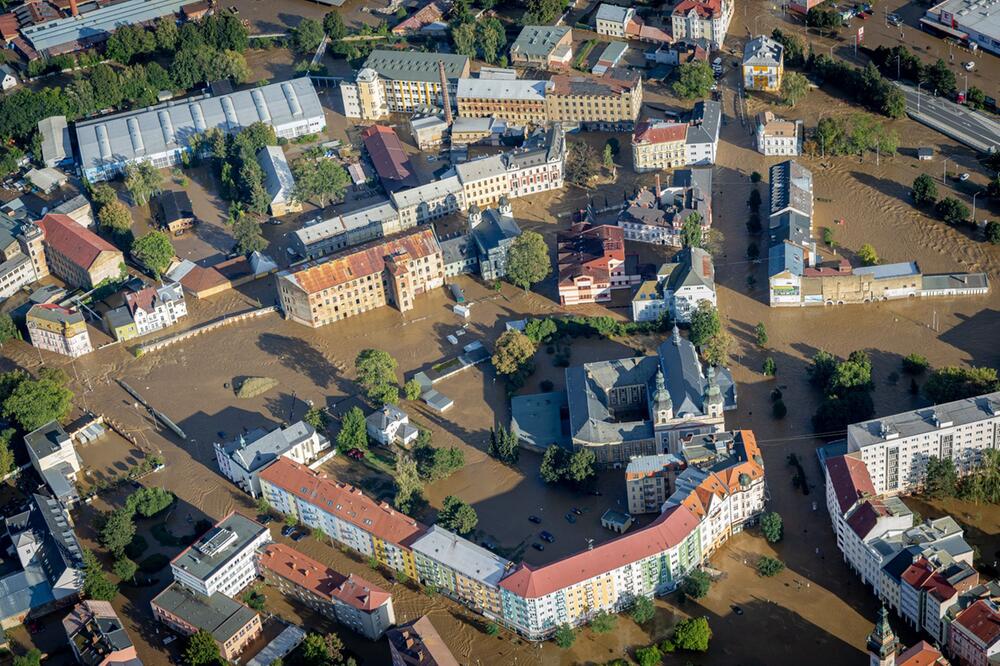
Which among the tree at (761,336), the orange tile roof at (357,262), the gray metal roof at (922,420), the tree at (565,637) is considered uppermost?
the orange tile roof at (357,262)

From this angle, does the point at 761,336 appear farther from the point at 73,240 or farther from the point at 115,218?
the point at 73,240

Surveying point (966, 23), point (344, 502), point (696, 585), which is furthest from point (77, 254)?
point (966, 23)

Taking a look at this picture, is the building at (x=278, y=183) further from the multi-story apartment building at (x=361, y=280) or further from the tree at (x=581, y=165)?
the tree at (x=581, y=165)

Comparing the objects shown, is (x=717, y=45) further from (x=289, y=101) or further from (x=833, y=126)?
(x=289, y=101)

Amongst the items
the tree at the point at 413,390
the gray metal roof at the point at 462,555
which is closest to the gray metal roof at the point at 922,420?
the gray metal roof at the point at 462,555

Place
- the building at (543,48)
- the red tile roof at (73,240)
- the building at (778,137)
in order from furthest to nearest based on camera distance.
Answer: the building at (543,48)
the building at (778,137)
the red tile roof at (73,240)

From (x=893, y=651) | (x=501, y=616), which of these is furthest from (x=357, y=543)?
(x=893, y=651)

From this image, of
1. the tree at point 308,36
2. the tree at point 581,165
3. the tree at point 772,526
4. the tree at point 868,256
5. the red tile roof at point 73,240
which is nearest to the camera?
the tree at point 772,526
